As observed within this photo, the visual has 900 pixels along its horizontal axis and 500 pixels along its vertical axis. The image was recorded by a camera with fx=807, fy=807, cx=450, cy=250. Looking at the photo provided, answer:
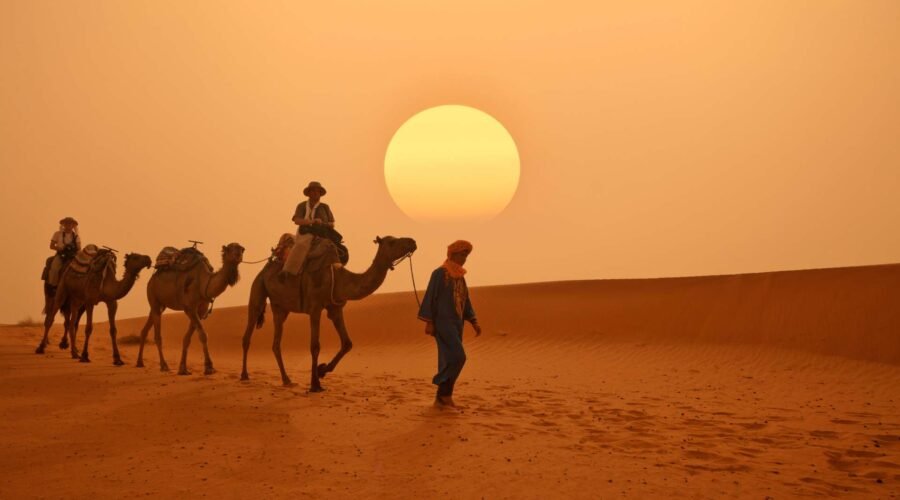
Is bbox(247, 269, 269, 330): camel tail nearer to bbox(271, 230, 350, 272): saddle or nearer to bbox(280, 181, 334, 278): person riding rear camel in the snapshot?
bbox(280, 181, 334, 278): person riding rear camel

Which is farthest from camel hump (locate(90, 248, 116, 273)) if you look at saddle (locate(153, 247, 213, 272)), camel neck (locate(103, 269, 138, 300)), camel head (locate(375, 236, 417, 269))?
camel head (locate(375, 236, 417, 269))

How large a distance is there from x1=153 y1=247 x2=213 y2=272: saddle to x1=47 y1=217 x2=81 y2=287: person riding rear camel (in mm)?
2826

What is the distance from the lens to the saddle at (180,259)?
14.3m

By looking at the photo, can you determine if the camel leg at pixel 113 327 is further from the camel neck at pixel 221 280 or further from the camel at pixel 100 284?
the camel neck at pixel 221 280

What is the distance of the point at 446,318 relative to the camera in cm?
1097

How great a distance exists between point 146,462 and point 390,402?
4.43m

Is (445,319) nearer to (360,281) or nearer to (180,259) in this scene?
(360,281)

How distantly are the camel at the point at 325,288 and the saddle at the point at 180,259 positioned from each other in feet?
5.34

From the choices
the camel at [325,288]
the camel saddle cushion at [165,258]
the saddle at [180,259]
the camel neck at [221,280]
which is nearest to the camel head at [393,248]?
the camel at [325,288]

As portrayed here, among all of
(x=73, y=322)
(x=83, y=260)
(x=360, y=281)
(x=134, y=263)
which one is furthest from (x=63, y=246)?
(x=360, y=281)

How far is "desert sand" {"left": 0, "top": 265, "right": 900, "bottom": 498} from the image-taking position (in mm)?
7184

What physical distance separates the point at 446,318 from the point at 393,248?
4.93 feet

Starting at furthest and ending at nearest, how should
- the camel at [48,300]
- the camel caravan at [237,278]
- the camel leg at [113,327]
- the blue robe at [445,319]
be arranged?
the camel at [48,300]
the camel leg at [113,327]
the camel caravan at [237,278]
the blue robe at [445,319]

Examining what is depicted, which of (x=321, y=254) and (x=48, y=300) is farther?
(x=48, y=300)
